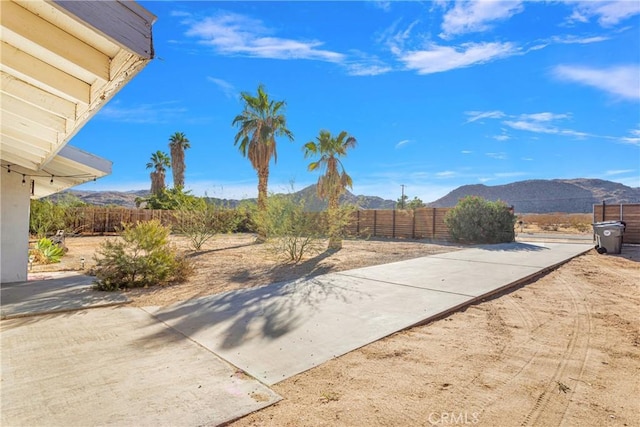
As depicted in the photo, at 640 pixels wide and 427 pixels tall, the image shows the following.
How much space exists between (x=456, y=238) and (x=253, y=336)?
A: 53.7 feet

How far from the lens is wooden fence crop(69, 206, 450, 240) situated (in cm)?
2081

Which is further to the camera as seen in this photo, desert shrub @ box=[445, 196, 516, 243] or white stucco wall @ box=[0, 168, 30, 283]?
desert shrub @ box=[445, 196, 516, 243]

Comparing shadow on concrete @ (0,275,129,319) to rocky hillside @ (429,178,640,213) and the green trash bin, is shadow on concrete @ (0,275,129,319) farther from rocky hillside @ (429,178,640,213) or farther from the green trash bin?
rocky hillside @ (429,178,640,213)

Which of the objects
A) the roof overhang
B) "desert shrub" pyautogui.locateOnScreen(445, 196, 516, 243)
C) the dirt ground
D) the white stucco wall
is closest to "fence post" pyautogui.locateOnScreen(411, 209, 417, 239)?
"desert shrub" pyautogui.locateOnScreen(445, 196, 516, 243)

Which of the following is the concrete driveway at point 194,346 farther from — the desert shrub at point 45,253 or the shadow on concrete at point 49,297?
the desert shrub at point 45,253

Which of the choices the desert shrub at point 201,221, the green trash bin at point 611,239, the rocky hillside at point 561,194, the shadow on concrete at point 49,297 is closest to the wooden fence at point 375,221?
the green trash bin at point 611,239

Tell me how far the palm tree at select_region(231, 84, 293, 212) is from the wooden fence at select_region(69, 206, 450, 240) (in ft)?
22.0

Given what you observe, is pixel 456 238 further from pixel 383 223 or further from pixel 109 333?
pixel 109 333

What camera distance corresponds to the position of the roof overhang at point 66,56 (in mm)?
1851

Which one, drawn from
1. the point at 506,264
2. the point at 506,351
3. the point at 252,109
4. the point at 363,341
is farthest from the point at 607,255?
the point at 252,109

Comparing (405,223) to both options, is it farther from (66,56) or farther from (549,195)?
(549,195)

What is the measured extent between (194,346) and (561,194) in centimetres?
10006

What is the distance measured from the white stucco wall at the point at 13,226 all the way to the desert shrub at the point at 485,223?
17.5 m

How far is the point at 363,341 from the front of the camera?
3.94 meters
